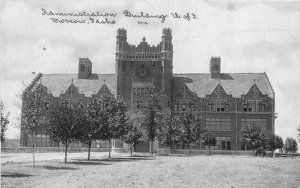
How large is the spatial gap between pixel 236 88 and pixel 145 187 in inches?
2492

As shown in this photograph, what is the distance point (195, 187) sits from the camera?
21.2 meters

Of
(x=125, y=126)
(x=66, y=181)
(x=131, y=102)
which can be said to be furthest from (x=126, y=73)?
(x=66, y=181)

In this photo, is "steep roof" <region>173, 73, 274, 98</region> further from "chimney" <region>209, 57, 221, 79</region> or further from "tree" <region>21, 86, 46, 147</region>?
"tree" <region>21, 86, 46, 147</region>

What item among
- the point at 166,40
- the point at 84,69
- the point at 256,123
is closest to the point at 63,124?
the point at 166,40

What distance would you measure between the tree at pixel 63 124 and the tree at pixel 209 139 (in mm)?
34916

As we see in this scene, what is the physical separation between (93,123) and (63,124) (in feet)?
25.2

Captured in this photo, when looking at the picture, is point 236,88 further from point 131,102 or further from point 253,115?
point 131,102

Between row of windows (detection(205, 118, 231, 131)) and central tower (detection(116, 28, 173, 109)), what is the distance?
7891 mm

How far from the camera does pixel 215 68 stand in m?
84.6

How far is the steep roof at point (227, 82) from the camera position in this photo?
81.0 m

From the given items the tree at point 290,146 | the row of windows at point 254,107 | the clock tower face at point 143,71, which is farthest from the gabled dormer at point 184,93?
the tree at point 290,146

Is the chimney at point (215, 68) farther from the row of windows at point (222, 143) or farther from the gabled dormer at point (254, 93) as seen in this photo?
the row of windows at point (222, 143)

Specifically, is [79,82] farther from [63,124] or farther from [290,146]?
[290,146]

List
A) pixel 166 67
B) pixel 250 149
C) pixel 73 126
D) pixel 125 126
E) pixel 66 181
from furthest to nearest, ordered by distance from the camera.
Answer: pixel 166 67, pixel 250 149, pixel 125 126, pixel 73 126, pixel 66 181
